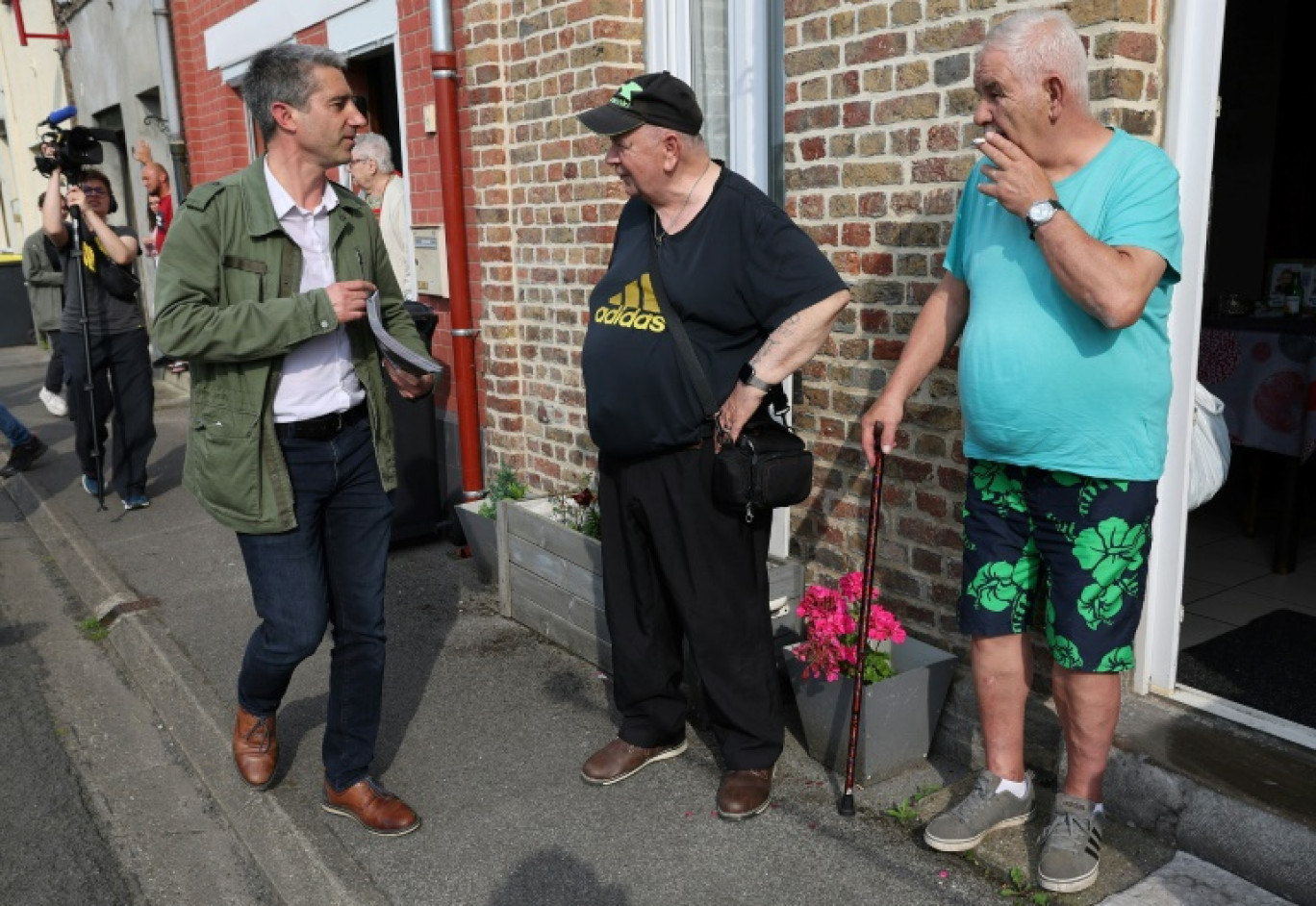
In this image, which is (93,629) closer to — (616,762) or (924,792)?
(616,762)

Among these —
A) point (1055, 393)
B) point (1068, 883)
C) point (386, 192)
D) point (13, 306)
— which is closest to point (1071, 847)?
point (1068, 883)

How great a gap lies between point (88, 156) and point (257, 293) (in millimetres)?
4441

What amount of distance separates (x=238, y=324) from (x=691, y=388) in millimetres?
1224

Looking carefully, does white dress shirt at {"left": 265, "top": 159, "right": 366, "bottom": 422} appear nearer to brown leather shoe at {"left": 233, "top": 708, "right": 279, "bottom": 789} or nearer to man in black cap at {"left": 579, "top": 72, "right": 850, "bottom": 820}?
man in black cap at {"left": 579, "top": 72, "right": 850, "bottom": 820}

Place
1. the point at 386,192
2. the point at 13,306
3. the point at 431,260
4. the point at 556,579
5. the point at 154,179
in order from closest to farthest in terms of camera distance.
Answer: the point at 556,579
the point at 431,260
the point at 386,192
the point at 154,179
the point at 13,306

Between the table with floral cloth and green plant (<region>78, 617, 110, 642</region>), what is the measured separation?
540cm

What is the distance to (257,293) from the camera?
125 inches

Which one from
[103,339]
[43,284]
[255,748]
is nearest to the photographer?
[255,748]

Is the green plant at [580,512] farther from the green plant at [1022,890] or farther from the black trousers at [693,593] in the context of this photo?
the green plant at [1022,890]

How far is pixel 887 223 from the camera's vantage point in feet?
12.1

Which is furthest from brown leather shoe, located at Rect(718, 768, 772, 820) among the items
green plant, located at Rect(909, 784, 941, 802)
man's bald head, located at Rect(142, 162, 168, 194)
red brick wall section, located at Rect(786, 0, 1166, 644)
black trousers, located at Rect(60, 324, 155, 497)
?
man's bald head, located at Rect(142, 162, 168, 194)

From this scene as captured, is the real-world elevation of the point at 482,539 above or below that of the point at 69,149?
below

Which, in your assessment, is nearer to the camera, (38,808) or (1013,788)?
(1013,788)

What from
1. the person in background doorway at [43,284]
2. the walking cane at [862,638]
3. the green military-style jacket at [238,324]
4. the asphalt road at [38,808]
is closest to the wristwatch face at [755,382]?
the walking cane at [862,638]
